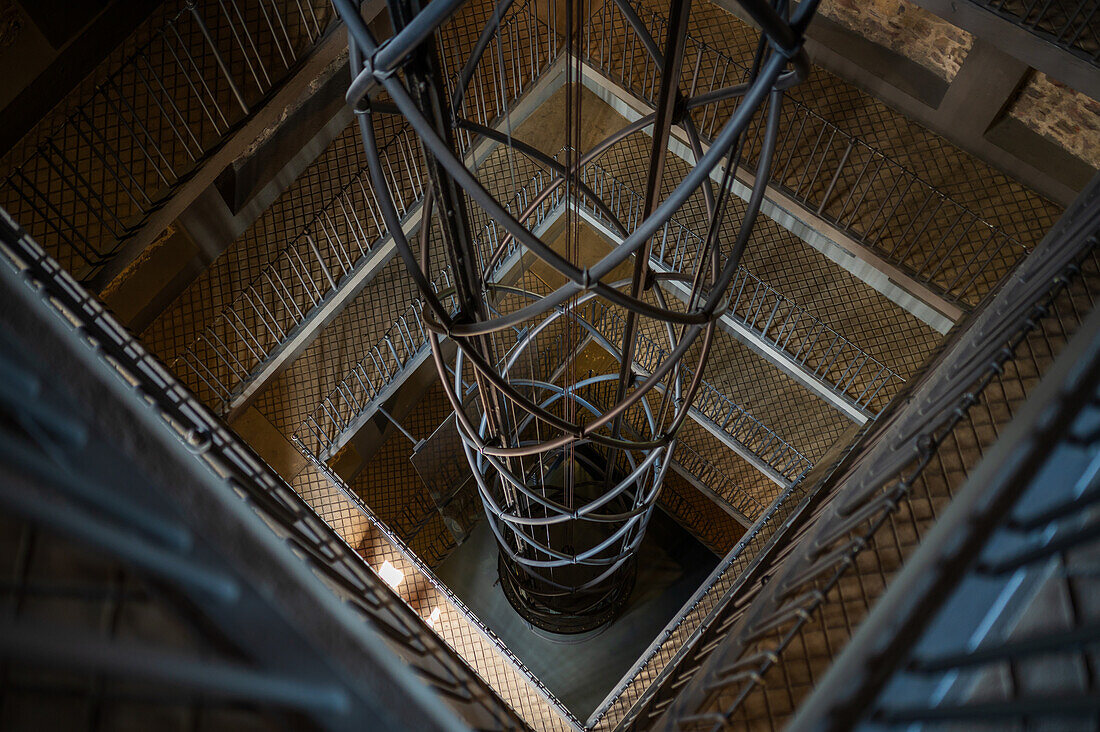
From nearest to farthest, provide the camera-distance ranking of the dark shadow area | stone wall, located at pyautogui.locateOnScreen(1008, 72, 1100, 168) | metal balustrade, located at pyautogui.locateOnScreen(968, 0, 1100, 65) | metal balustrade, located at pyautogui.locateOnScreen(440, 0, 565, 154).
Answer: metal balustrade, located at pyautogui.locateOnScreen(968, 0, 1100, 65) < stone wall, located at pyautogui.locateOnScreen(1008, 72, 1100, 168) < metal balustrade, located at pyautogui.locateOnScreen(440, 0, 565, 154) < the dark shadow area

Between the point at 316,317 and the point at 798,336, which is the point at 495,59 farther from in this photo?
the point at 798,336

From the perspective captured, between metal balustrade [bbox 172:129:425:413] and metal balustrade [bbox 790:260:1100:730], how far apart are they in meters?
3.46

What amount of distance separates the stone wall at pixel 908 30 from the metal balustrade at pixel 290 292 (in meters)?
2.75

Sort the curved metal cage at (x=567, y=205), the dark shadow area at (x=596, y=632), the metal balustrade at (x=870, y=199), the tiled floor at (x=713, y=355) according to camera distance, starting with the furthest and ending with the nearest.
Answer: the dark shadow area at (x=596, y=632) → the tiled floor at (x=713, y=355) → the metal balustrade at (x=870, y=199) → the curved metal cage at (x=567, y=205)

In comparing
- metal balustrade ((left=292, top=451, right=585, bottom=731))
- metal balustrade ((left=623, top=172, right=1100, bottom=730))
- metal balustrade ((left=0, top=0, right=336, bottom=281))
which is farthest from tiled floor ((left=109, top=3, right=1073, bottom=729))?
metal balustrade ((left=623, top=172, right=1100, bottom=730))

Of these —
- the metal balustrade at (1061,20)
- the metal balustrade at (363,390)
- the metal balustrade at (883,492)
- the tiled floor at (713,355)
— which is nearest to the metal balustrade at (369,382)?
the metal balustrade at (363,390)

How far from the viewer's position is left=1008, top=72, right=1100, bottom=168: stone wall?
3900 mm

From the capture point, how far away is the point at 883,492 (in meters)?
1.74

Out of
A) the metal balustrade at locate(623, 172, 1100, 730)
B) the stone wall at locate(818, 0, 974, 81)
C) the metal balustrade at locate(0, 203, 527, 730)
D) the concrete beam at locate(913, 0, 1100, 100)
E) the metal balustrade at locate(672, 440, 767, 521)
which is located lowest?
the metal balustrade at locate(0, 203, 527, 730)

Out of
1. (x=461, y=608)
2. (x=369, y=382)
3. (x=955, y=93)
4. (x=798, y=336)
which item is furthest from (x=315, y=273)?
(x=955, y=93)

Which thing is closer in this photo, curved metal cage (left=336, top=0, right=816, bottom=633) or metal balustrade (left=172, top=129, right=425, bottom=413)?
curved metal cage (left=336, top=0, right=816, bottom=633)

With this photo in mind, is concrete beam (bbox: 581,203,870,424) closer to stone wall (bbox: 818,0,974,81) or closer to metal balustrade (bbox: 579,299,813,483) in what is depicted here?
metal balustrade (bbox: 579,299,813,483)

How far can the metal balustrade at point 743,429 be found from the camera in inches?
193

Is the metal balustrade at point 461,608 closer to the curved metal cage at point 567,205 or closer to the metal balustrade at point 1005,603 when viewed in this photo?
the curved metal cage at point 567,205
